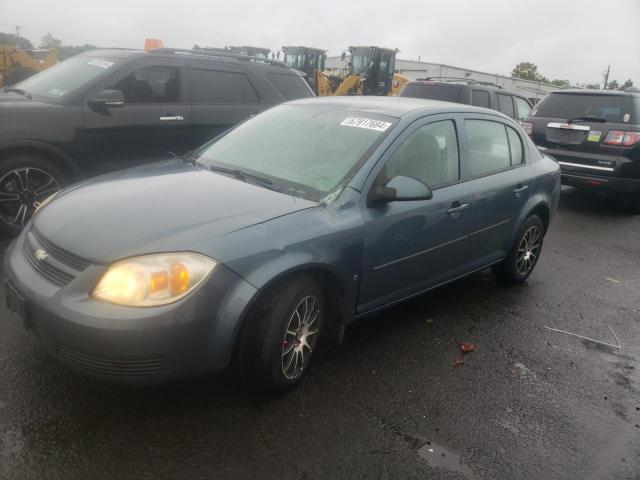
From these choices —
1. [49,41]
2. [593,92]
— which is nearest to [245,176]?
[593,92]

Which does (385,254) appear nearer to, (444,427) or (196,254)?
(444,427)

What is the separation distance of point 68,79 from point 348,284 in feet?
12.8

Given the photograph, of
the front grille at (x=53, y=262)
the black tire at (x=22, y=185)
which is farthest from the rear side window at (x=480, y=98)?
the front grille at (x=53, y=262)

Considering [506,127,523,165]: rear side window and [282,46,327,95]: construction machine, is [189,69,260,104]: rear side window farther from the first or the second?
[282,46,327,95]: construction machine

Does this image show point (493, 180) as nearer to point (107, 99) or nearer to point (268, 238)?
point (268, 238)

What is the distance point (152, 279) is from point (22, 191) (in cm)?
311

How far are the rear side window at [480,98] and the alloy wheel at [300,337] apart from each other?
7.88 metres

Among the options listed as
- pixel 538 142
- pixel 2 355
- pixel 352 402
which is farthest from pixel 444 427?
pixel 538 142

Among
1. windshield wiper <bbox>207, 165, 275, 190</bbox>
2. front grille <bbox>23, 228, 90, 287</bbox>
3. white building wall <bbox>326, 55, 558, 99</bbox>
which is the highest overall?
white building wall <bbox>326, 55, 558, 99</bbox>

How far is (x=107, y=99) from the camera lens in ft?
16.7

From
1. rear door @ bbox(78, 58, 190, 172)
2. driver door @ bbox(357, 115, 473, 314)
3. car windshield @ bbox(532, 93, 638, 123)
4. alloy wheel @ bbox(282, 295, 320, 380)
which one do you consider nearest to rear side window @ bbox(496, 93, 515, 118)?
car windshield @ bbox(532, 93, 638, 123)

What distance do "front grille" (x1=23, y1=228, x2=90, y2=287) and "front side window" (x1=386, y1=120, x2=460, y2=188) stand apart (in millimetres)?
1829

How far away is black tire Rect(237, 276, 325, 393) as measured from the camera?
8.81 feet

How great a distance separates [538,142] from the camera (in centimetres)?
841
